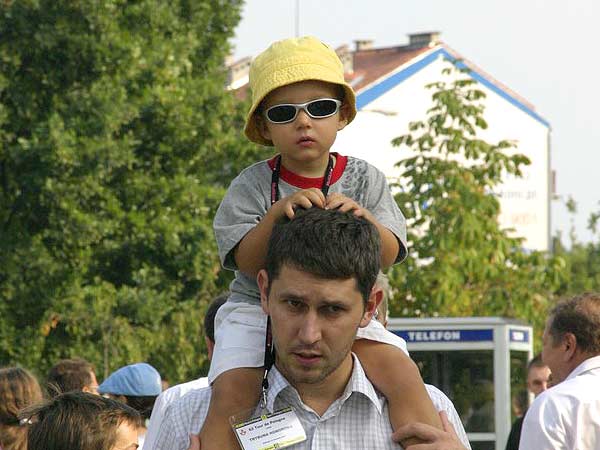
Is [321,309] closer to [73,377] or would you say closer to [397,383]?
[397,383]

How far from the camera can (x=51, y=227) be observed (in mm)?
23906

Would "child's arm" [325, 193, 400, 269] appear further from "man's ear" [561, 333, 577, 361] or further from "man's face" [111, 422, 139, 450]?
"man's ear" [561, 333, 577, 361]

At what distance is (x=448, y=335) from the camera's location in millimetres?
15008

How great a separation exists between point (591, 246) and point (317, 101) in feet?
141

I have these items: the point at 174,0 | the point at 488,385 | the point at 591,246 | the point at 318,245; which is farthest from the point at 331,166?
the point at 591,246

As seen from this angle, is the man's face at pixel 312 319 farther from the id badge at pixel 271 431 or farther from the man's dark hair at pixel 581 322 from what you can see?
the man's dark hair at pixel 581 322

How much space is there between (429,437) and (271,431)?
1.48 ft

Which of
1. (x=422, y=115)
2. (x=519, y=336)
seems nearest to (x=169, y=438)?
(x=519, y=336)

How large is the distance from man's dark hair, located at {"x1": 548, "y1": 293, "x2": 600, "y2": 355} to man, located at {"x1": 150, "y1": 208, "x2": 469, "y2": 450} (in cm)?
306

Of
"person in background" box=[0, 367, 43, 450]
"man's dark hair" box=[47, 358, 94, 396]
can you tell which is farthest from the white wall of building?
"person in background" box=[0, 367, 43, 450]

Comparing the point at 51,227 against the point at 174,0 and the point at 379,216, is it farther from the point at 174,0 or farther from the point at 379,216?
the point at 379,216

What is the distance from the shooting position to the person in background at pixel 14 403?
7559mm

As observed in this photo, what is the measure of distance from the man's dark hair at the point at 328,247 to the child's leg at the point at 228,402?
359 millimetres

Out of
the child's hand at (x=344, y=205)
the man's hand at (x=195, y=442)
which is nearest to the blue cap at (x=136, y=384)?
the man's hand at (x=195, y=442)
